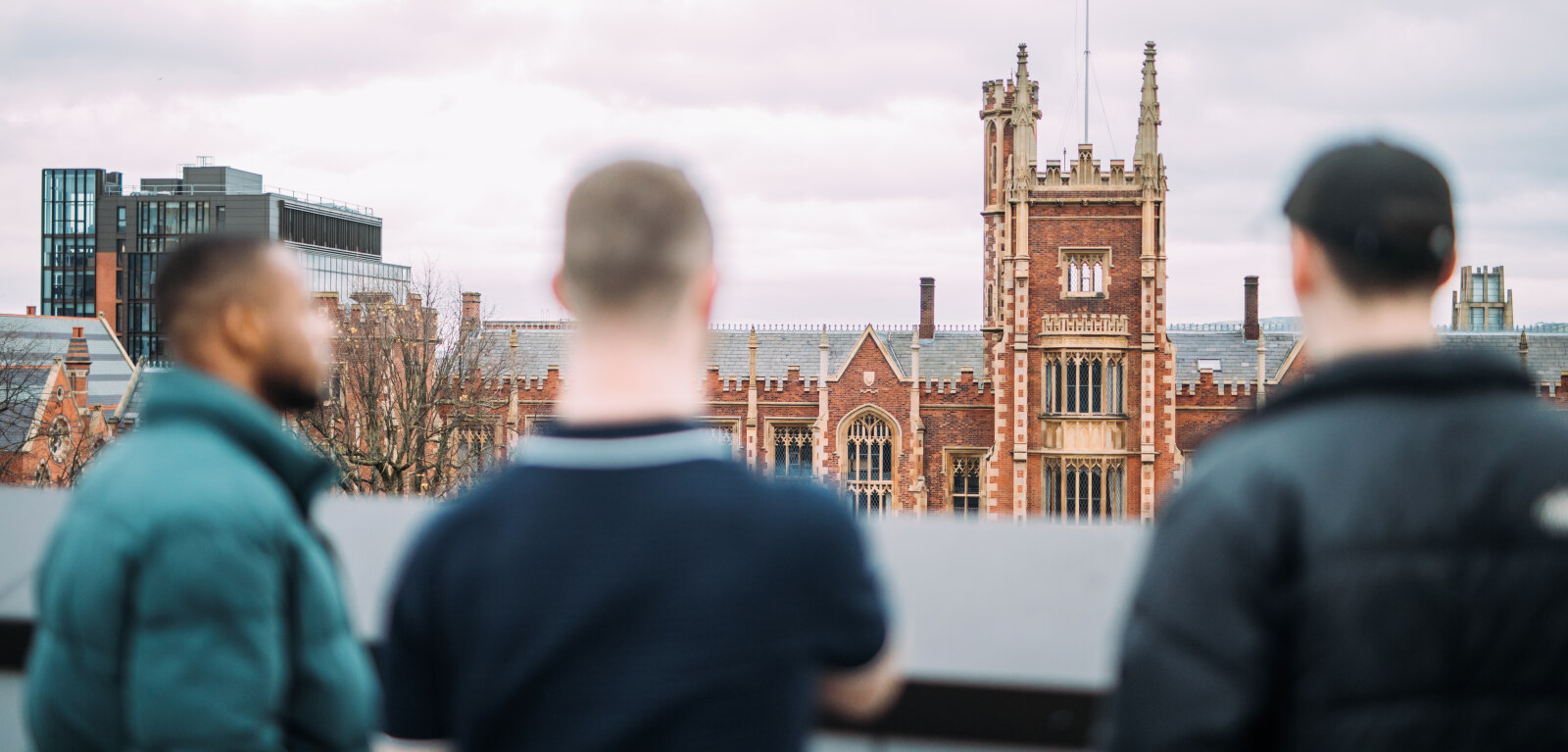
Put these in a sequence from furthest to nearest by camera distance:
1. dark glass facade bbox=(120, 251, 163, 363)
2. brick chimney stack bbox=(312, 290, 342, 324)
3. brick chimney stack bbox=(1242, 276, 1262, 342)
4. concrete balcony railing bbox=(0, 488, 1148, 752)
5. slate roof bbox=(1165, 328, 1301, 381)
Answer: dark glass facade bbox=(120, 251, 163, 363) < brick chimney stack bbox=(1242, 276, 1262, 342) < slate roof bbox=(1165, 328, 1301, 381) < brick chimney stack bbox=(312, 290, 342, 324) < concrete balcony railing bbox=(0, 488, 1148, 752)

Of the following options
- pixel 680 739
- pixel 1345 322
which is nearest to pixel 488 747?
pixel 680 739

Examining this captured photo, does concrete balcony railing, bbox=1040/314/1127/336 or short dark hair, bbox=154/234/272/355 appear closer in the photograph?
short dark hair, bbox=154/234/272/355

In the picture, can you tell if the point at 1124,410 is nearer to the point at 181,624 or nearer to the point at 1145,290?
the point at 1145,290

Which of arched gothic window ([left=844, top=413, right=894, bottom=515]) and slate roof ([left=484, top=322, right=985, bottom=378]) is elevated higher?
slate roof ([left=484, top=322, right=985, bottom=378])

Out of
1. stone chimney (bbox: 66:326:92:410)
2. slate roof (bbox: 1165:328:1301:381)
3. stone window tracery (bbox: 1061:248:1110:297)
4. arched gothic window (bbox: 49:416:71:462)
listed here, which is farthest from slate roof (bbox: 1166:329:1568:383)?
stone chimney (bbox: 66:326:92:410)

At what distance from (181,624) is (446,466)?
23508mm

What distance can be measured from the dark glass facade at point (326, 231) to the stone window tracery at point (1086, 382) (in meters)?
48.0

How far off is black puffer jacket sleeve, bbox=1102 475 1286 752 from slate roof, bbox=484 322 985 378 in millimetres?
30486

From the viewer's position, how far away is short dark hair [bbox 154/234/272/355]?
5.66ft

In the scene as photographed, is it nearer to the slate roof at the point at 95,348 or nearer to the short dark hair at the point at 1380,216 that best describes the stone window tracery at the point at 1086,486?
the short dark hair at the point at 1380,216

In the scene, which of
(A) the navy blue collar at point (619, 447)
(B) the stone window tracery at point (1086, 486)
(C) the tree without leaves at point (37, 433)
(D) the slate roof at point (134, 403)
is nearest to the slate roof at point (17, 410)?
(C) the tree without leaves at point (37, 433)

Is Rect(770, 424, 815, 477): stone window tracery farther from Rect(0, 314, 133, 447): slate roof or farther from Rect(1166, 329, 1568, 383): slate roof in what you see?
Rect(0, 314, 133, 447): slate roof

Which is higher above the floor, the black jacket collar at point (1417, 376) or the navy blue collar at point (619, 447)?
the black jacket collar at point (1417, 376)

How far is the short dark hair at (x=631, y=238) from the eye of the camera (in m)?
1.31
